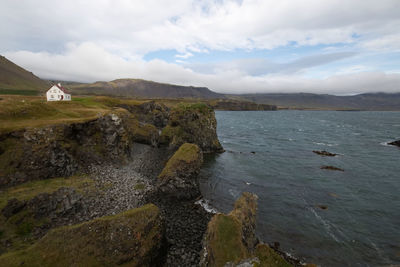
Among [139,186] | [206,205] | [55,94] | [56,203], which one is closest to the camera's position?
[56,203]

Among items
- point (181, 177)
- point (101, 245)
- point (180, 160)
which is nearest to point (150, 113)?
point (180, 160)

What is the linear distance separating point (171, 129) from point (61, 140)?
3058 centimetres

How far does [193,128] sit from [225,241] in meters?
41.8

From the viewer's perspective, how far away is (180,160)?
29141 mm

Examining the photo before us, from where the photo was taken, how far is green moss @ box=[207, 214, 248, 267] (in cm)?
1255

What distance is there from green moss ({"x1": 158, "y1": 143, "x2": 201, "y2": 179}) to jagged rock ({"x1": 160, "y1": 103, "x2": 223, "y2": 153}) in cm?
2126

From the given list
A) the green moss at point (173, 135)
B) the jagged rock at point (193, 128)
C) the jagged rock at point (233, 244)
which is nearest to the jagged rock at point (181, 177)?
the jagged rock at point (233, 244)

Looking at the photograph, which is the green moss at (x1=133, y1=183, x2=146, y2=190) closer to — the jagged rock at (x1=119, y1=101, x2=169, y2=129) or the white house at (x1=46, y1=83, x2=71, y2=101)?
the white house at (x1=46, y1=83, x2=71, y2=101)

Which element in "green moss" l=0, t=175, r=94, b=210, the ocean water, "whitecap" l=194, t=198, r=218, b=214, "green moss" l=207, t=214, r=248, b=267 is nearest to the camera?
"green moss" l=207, t=214, r=248, b=267

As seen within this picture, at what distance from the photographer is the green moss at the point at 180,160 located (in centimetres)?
2817

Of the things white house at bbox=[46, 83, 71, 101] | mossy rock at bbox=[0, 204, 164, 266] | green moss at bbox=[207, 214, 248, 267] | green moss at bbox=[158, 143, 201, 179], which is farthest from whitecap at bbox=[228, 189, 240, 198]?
white house at bbox=[46, 83, 71, 101]

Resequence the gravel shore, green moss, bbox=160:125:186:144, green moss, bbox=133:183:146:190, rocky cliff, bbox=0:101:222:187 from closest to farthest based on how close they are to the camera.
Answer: the gravel shore < rocky cliff, bbox=0:101:222:187 < green moss, bbox=133:183:146:190 < green moss, bbox=160:125:186:144

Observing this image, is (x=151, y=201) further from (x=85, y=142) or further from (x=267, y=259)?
(x=267, y=259)

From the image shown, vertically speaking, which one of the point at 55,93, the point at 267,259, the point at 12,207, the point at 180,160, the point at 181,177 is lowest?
the point at 181,177
